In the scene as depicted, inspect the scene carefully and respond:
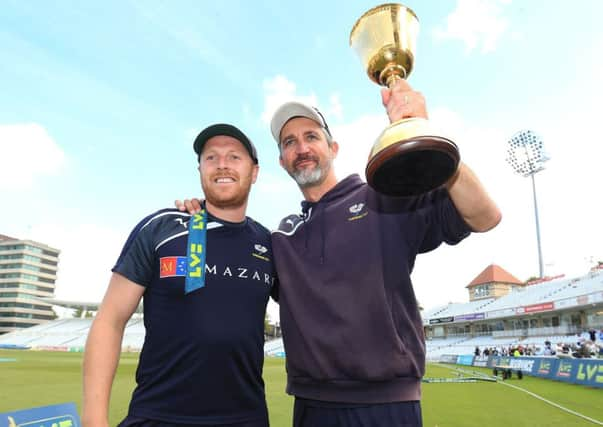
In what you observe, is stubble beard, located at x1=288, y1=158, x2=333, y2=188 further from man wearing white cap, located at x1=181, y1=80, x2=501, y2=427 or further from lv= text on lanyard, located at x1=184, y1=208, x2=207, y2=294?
lv= text on lanyard, located at x1=184, y1=208, x2=207, y2=294

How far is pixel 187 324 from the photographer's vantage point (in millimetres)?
2404

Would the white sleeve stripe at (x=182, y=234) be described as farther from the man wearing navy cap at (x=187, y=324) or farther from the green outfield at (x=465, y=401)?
the green outfield at (x=465, y=401)

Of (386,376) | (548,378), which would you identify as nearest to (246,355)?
(386,376)

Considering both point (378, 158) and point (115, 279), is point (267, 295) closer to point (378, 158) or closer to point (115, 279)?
point (115, 279)

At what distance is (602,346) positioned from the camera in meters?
27.0

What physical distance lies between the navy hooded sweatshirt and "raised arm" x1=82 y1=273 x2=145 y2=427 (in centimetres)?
95

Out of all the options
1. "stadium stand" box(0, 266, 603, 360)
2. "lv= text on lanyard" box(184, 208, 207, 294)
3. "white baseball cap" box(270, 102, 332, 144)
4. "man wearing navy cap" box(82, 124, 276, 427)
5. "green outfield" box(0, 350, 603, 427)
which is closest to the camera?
"man wearing navy cap" box(82, 124, 276, 427)

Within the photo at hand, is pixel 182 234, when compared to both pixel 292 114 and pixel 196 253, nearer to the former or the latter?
pixel 196 253

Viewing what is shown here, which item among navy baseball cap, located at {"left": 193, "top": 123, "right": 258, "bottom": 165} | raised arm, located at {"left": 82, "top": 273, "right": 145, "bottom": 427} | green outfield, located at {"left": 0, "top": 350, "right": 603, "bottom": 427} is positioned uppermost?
navy baseball cap, located at {"left": 193, "top": 123, "right": 258, "bottom": 165}

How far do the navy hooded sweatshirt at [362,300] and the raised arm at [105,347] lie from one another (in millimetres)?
954

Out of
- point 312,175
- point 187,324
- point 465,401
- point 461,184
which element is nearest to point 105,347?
point 187,324

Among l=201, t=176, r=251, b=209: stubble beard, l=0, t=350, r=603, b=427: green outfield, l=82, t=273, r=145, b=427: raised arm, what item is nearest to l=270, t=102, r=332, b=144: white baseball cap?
l=201, t=176, r=251, b=209: stubble beard

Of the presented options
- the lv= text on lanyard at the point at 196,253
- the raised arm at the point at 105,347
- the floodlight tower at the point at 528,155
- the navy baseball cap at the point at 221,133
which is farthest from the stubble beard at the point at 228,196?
the floodlight tower at the point at 528,155

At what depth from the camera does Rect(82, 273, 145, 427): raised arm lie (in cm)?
215
